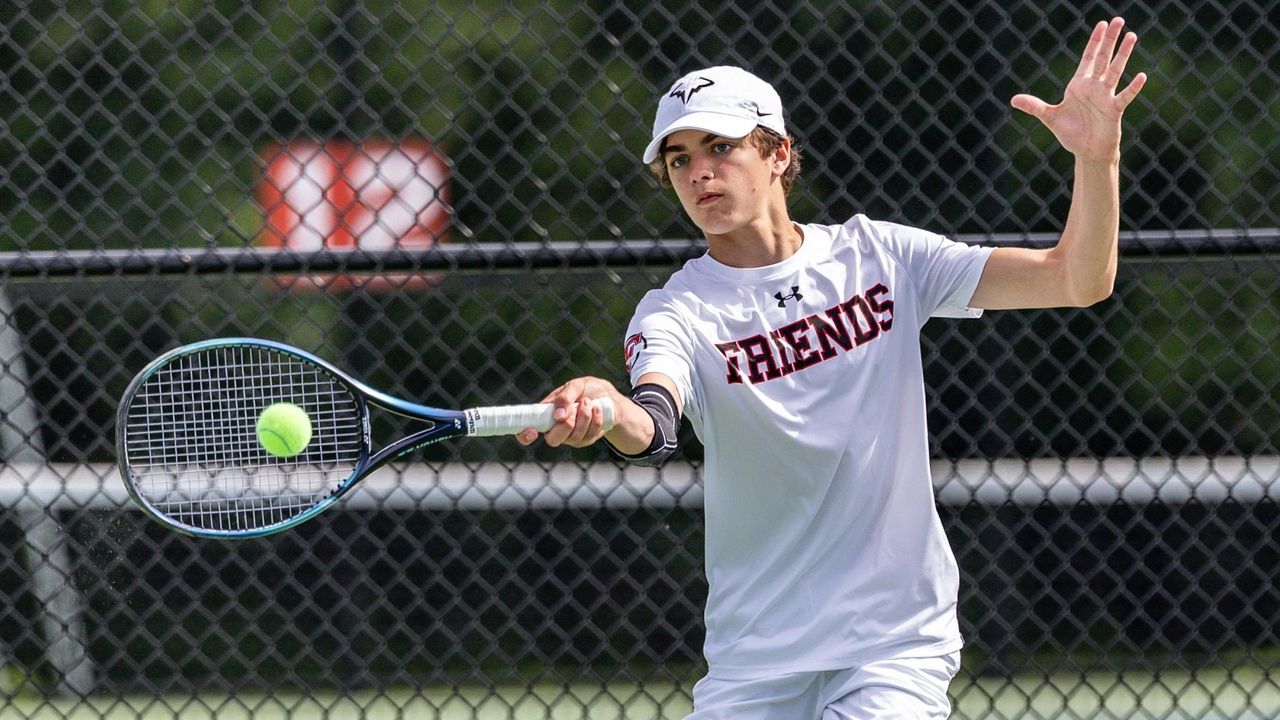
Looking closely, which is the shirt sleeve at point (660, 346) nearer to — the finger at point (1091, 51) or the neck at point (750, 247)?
the neck at point (750, 247)

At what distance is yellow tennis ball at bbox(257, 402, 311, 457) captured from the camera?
2.36 metres

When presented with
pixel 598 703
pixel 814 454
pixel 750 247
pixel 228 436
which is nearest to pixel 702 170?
pixel 750 247

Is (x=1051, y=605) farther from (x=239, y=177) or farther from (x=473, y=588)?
(x=239, y=177)

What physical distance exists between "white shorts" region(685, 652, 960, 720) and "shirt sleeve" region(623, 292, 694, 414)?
16.5 inches

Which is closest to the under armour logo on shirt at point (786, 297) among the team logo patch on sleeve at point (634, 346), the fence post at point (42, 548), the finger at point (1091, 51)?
the team logo patch on sleeve at point (634, 346)

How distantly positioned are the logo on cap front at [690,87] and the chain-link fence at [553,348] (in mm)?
1298

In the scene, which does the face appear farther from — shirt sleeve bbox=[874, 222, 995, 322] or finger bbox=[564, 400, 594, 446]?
finger bbox=[564, 400, 594, 446]

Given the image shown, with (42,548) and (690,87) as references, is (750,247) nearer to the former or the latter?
(690,87)

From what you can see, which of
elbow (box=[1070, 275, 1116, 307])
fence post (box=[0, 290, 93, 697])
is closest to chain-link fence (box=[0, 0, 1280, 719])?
fence post (box=[0, 290, 93, 697])

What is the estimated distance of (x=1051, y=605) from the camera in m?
4.39

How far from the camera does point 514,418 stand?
202cm

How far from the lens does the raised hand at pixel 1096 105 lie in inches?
85.4

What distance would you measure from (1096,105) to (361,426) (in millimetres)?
1134

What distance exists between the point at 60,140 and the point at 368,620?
5.43 ft
